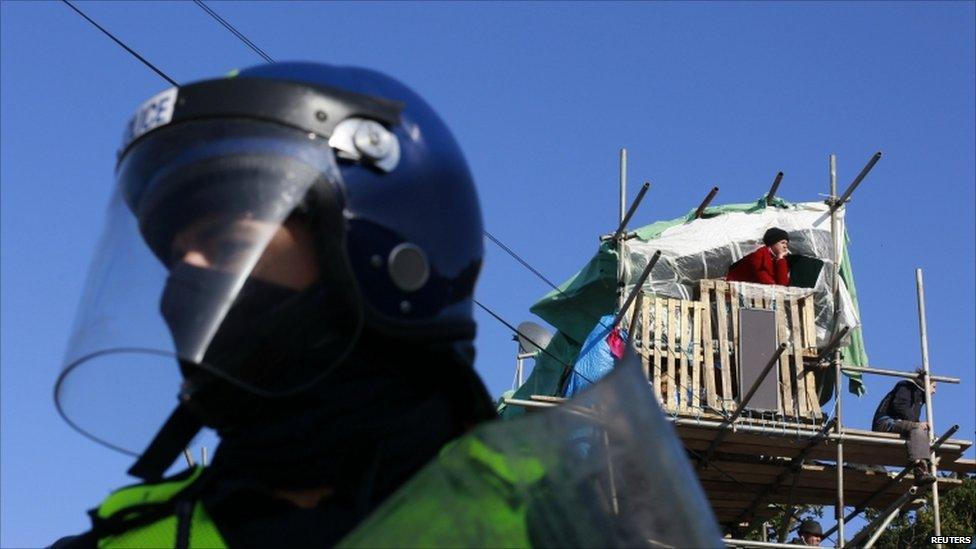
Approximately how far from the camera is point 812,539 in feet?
39.9

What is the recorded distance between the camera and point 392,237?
6.53 ft

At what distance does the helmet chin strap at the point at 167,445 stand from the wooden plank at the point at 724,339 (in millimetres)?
10066

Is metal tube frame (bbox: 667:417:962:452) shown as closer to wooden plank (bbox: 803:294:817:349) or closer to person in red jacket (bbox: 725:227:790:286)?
wooden plank (bbox: 803:294:817:349)

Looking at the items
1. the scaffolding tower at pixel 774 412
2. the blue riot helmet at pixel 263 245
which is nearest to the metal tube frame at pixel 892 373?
the scaffolding tower at pixel 774 412

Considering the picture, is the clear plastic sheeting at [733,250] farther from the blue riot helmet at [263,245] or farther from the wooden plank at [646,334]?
the blue riot helmet at [263,245]

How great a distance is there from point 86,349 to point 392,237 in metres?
0.43

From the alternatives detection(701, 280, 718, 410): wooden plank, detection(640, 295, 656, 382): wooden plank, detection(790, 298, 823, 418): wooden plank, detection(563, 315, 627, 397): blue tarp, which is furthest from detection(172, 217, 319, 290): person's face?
detection(790, 298, 823, 418): wooden plank

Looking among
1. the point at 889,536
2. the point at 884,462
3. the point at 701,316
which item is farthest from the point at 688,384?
the point at 889,536

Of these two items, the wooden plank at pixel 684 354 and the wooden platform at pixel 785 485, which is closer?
the wooden plank at pixel 684 354

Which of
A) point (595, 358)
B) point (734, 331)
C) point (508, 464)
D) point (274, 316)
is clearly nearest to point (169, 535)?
point (274, 316)

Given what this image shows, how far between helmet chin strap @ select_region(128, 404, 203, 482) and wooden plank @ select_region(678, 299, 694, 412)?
9.87 m

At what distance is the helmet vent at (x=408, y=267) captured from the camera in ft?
6.47

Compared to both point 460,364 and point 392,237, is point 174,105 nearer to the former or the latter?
point 392,237

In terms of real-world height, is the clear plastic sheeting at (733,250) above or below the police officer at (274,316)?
above
